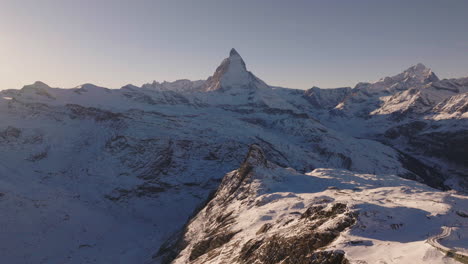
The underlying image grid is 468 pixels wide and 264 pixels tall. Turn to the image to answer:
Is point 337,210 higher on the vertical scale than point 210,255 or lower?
higher

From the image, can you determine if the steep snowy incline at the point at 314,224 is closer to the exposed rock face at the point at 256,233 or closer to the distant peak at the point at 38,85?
the exposed rock face at the point at 256,233

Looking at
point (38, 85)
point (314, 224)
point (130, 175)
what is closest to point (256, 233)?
point (314, 224)

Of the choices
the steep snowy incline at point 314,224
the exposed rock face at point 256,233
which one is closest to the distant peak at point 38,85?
the exposed rock face at point 256,233

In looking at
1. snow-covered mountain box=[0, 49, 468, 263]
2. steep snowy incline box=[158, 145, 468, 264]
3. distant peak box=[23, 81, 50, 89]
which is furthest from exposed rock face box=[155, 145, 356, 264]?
distant peak box=[23, 81, 50, 89]

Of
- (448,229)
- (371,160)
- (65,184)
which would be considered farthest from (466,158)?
(65,184)

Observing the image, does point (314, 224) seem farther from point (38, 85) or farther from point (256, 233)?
point (38, 85)

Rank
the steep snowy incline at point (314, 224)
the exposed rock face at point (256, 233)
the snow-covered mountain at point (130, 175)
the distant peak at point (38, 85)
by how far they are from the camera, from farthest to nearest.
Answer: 1. the distant peak at point (38, 85)
2. the snow-covered mountain at point (130, 175)
3. the exposed rock face at point (256, 233)
4. the steep snowy incline at point (314, 224)

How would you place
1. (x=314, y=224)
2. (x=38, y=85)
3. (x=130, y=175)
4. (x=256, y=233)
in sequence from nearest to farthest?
(x=314, y=224) → (x=256, y=233) → (x=130, y=175) → (x=38, y=85)

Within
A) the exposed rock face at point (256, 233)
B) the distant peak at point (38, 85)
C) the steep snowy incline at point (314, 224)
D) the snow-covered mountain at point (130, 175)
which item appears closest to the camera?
the steep snowy incline at point (314, 224)

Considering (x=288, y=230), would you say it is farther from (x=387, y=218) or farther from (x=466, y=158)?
(x=466, y=158)
